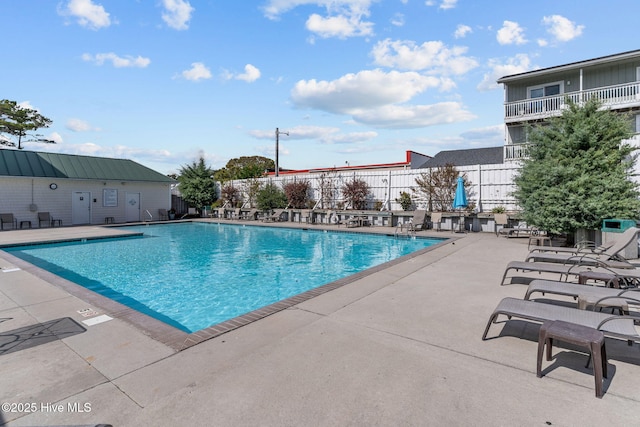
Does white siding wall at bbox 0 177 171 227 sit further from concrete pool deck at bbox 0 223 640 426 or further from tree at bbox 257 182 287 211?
concrete pool deck at bbox 0 223 640 426

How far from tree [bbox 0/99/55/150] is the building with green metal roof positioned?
967 centimetres

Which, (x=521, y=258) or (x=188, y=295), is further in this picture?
(x=521, y=258)

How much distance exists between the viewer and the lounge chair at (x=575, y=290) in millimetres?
3476

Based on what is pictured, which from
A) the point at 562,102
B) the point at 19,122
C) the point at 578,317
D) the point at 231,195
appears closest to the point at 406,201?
the point at 562,102

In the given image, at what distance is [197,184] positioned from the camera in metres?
22.9

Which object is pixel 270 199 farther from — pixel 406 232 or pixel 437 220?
pixel 437 220

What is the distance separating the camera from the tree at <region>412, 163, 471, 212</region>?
14.9m

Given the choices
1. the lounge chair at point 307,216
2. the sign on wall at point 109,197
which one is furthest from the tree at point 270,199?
the sign on wall at point 109,197

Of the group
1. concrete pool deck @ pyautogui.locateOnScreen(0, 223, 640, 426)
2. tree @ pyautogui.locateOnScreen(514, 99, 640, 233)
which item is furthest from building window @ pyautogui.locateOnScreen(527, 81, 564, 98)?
concrete pool deck @ pyautogui.locateOnScreen(0, 223, 640, 426)

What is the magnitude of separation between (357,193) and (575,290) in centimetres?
1393

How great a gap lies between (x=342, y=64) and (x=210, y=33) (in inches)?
225

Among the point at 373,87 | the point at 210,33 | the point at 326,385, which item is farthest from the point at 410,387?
the point at 373,87

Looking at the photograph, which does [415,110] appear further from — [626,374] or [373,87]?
[626,374]

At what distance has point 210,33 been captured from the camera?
11297 mm
